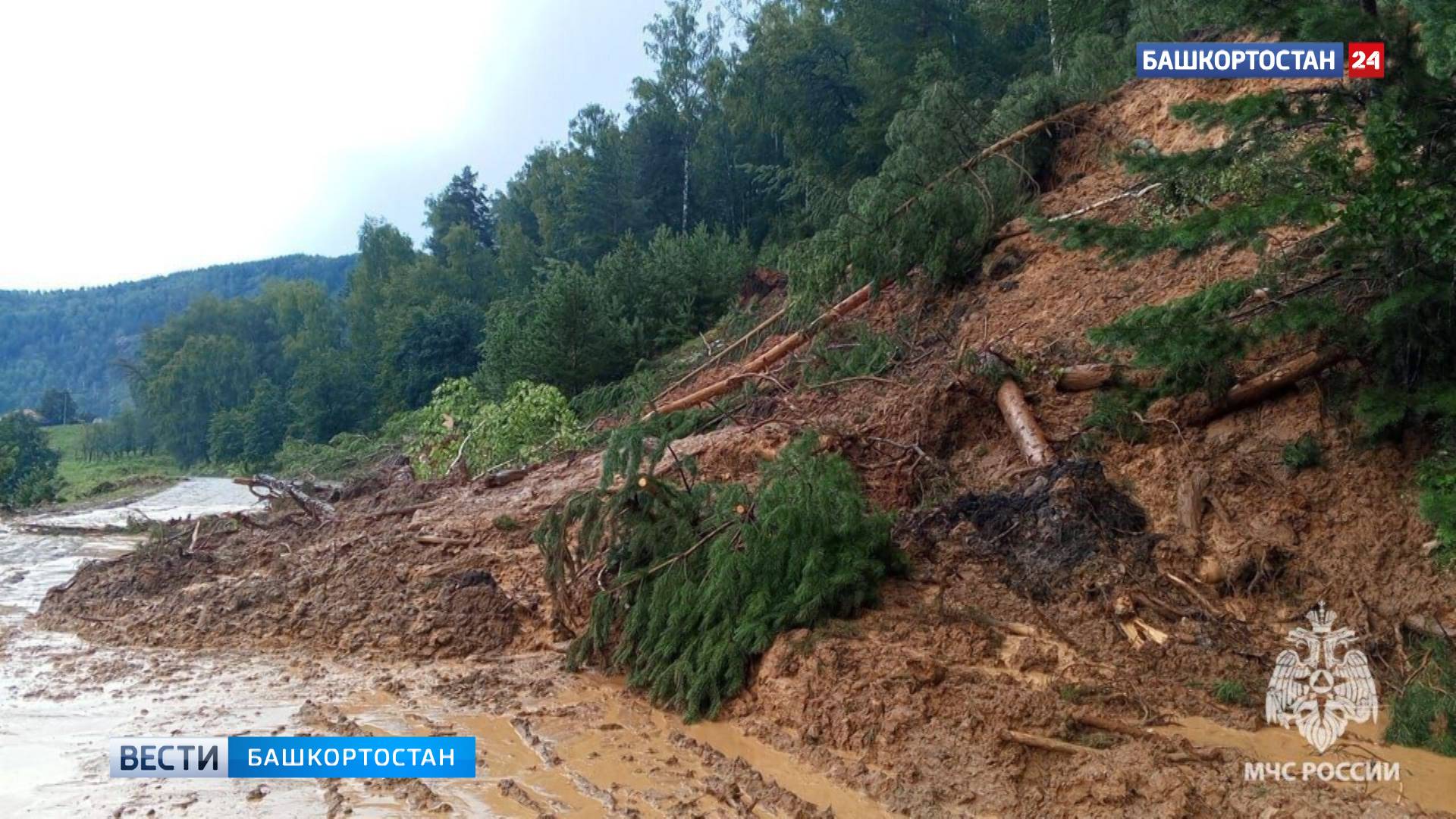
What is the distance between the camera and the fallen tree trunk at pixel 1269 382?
646cm

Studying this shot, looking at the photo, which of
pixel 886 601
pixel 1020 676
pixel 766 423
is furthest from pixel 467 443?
pixel 1020 676

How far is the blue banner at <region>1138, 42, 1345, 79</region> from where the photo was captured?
5.98m

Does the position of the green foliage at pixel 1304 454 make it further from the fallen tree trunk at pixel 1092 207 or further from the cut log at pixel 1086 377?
the fallen tree trunk at pixel 1092 207

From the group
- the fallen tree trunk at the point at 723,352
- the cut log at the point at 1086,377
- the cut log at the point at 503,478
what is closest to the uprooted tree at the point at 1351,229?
the cut log at the point at 1086,377

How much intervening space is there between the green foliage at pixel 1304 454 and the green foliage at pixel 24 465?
22.1 m

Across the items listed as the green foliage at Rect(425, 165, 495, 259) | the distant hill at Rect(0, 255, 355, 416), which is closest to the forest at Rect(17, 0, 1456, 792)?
the green foliage at Rect(425, 165, 495, 259)

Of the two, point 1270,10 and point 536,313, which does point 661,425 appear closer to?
point 1270,10

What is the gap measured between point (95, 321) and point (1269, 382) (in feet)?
465

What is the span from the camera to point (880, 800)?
164 inches

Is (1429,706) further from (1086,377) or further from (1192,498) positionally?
(1086,377)

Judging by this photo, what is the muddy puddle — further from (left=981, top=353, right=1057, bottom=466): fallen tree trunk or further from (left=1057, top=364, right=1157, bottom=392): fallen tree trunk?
(left=1057, top=364, right=1157, bottom=392): fallen tree trunk

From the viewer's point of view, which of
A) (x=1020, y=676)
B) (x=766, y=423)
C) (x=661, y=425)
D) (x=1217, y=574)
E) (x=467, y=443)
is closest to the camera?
(x=1020, y=676)

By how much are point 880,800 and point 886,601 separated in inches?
76.0

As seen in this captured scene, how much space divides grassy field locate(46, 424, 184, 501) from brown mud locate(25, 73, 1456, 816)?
20.7 meters
